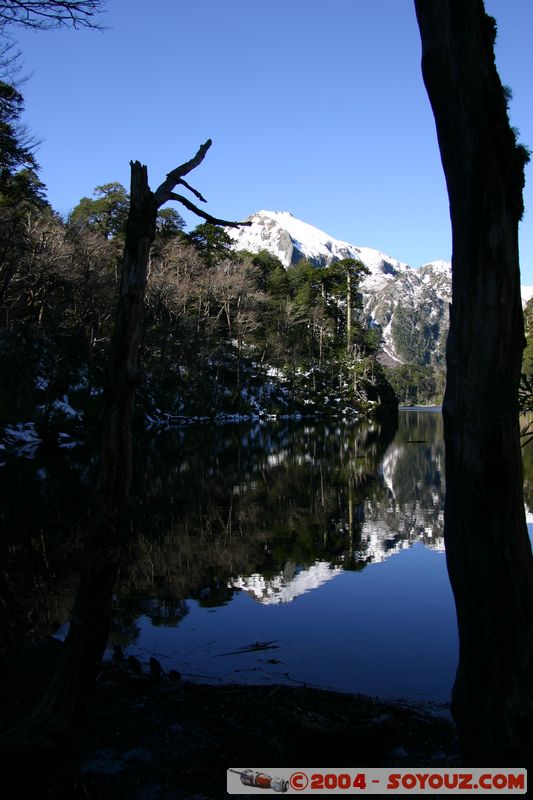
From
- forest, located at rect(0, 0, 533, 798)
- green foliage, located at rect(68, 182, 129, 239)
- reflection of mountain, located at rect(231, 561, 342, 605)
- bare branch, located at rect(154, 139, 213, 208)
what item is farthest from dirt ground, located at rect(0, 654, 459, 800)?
green foliage, located at rect(68, 182, 129, 239)

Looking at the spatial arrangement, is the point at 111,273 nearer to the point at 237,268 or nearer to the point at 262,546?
the point at 237,268

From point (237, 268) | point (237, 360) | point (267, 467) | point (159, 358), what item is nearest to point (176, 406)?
point (159, 358)

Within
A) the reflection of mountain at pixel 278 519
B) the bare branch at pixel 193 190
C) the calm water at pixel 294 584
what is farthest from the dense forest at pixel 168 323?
the bare branch at pixel 193 190

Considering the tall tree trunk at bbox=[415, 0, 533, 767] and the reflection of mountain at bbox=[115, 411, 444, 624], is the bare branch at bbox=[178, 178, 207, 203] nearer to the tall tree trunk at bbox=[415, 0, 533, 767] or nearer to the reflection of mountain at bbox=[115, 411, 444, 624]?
the tall tree trunk at bbox=[415, 0, 533, 767]

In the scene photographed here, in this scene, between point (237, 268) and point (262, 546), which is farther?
point (237, 268)

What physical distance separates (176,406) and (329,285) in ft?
104

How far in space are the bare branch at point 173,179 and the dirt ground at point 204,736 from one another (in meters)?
4.05

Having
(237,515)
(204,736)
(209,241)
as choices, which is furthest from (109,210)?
(204,736)

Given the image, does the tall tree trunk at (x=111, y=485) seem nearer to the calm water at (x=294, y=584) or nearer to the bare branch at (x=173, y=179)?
the bare branch at (x=173, y=179)

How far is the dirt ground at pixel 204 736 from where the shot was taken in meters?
4.01

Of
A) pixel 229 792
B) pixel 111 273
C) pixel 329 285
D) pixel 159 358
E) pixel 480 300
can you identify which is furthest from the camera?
pixel 329 285

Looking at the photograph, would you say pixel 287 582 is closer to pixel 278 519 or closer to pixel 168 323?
pixel 278 519

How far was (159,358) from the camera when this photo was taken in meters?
51.8

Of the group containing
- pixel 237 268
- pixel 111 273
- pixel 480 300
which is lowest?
pixel 480 300
